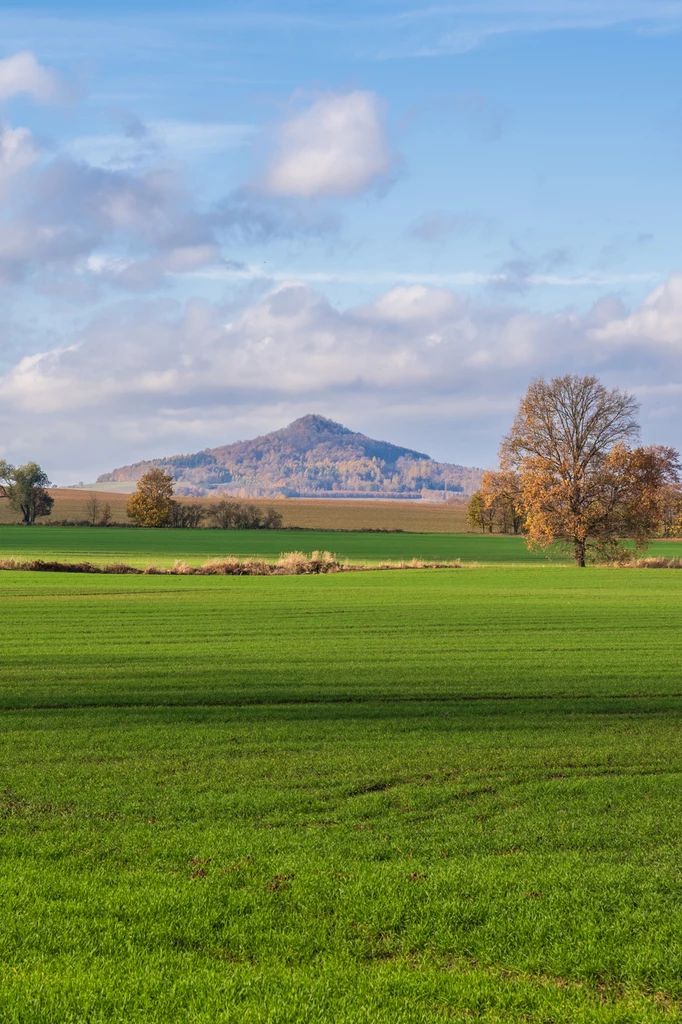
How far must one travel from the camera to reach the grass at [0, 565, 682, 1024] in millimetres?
6086

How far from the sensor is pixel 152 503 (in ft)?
402

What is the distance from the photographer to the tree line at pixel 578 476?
57438mm

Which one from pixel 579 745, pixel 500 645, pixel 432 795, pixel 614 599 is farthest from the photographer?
pixel 614 599

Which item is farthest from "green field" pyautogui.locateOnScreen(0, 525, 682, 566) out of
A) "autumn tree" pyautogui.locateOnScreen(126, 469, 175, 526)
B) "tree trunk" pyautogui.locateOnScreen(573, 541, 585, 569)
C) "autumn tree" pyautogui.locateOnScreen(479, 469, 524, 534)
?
"autumn tree" pyautogui.locateOnScreen(479, 469, 524, 534)

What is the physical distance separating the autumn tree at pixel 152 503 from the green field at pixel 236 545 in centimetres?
436

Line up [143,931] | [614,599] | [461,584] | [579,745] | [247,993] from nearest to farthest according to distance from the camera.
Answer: [247,993] < [143,931] < [579,745] < [614,599] < [461,584]

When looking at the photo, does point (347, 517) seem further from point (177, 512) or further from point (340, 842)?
point (340, 842)

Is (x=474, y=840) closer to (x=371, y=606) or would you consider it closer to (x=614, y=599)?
(x=371, y=606)

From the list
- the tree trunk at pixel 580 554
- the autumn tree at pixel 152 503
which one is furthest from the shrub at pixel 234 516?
the tree trunk at pixel 580 554

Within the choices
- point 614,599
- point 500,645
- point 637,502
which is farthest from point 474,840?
point 637,502

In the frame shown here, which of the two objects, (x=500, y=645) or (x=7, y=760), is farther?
(x=500, y=645)

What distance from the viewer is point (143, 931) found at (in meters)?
6.80

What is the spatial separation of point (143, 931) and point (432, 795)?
4126mm

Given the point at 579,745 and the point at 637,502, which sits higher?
the point at 637,502
